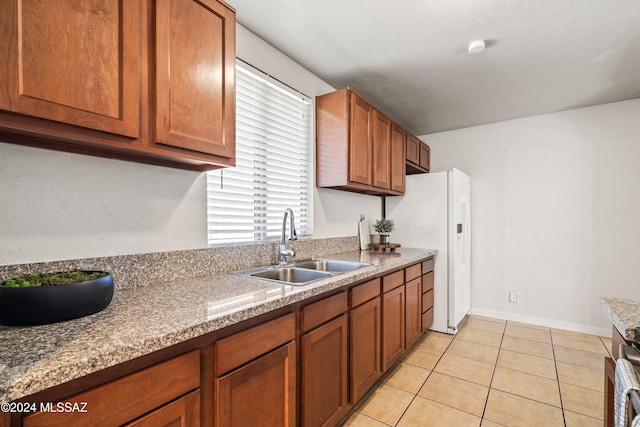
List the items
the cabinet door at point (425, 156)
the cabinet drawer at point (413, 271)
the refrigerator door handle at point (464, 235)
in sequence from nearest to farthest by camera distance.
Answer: the cabinet drawer at point (413, 271) < the refrigerator door handle at point (464, 235) < the cabinet door at point (425, 156)

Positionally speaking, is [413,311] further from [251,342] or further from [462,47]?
[462,47]

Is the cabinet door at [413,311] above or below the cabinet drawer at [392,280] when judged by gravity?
below

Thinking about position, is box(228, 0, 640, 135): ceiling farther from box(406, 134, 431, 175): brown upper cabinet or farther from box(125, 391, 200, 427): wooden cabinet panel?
box(125, 391, 200, 427): wooden cabinet panel

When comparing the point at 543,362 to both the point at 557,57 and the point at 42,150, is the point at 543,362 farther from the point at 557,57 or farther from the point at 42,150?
the point at 42,150

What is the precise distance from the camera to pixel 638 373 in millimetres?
754

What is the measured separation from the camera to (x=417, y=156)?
145 inches

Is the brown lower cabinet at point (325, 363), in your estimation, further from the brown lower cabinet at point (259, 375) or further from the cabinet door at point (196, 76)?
the cabinet door at point (196, 76)

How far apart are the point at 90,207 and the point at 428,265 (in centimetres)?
280

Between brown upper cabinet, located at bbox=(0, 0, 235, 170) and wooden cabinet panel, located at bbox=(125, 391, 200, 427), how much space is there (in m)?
0.88

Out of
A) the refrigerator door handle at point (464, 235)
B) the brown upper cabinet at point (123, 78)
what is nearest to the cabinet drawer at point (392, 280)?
the refrigerator door handle at point (464, 235)

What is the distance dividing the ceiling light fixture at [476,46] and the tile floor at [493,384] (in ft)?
7.87

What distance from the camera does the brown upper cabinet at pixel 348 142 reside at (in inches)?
93.8

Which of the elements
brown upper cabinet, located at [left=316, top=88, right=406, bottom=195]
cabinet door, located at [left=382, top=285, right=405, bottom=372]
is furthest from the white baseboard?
brown upper cabinet, located at [left=316, top=88, right=406, bottom=195]

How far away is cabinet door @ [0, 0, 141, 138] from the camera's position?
0.84 meters
